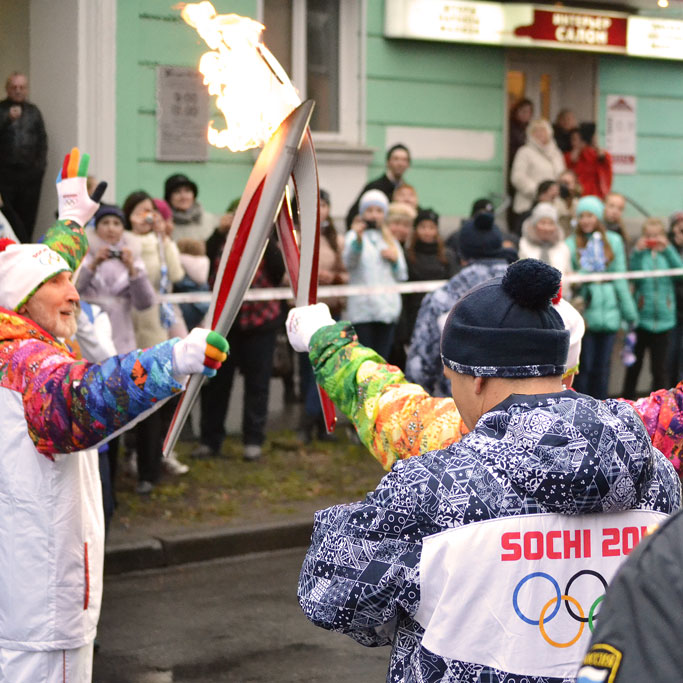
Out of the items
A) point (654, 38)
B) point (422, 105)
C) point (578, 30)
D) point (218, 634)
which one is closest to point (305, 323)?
point (218, 634)

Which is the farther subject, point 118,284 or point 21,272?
point 118,284

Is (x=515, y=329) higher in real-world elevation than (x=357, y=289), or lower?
higher

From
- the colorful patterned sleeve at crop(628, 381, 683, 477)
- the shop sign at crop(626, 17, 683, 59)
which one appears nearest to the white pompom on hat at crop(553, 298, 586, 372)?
the colorful patterned sleeve at crop(628, 381, 683, 477)

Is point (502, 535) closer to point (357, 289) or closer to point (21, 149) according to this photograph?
point (357, 289)

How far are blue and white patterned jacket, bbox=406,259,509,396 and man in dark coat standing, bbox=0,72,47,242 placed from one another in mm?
4241

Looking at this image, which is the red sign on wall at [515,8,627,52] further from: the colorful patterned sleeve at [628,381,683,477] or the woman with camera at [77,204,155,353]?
the colorful patterned sleeve at [628,381,683,477]

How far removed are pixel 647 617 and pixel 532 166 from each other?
1137 cm

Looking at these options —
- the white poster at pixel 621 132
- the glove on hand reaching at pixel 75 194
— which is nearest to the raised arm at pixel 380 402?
the glove on hand reaching at pixel 75 194

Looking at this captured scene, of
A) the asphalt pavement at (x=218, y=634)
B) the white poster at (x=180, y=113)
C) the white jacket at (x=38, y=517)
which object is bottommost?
the asphalt pavement at (x=218, y=634)

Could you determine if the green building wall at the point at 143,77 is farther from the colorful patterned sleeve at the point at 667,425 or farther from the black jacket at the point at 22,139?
the colorful patterned sleeve at the point at 667,425

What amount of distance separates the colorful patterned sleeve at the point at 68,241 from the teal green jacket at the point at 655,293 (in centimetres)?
703

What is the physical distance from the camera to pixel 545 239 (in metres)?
9.81

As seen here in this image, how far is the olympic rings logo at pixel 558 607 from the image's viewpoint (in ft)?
6.94

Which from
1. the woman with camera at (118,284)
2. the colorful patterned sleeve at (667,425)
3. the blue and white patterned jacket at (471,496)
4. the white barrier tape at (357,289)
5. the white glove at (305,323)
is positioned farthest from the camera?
the white barrier tape at (357,289)
